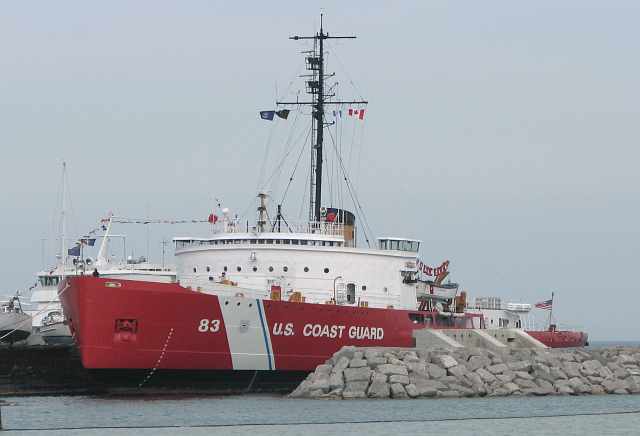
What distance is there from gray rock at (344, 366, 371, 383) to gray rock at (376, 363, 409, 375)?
329 mm

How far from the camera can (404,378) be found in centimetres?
3469

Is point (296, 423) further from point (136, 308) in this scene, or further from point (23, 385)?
point (23, 385)

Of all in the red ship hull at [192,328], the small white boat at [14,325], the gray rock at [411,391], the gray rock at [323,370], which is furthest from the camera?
the small white boat at [14,325]

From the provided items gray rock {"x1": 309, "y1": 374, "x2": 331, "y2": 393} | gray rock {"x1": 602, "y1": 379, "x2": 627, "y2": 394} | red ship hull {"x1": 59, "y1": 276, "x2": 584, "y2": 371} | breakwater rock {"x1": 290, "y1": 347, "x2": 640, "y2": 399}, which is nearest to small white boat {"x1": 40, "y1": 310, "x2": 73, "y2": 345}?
red ship hull {"x1": 59, "y1": 276, "x2": 584, "y2": 371}

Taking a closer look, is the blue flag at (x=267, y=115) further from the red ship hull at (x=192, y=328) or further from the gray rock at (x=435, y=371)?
the gray rock at (x=435, y=371)

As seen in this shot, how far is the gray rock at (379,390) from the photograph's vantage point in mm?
34281

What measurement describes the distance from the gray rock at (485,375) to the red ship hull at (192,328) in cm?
359

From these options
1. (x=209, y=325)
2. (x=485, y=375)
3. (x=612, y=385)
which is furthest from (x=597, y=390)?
(x=209, y=325)

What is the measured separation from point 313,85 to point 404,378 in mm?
10647

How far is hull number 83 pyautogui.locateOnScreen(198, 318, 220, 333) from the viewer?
3428 cm

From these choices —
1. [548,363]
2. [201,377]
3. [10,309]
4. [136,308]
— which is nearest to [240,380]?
[201,377]

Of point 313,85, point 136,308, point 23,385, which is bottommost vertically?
point 23,385

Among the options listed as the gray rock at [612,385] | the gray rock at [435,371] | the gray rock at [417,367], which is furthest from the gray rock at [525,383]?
the gray rock at [417,367]

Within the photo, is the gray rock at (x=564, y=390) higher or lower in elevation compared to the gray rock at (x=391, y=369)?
lower
